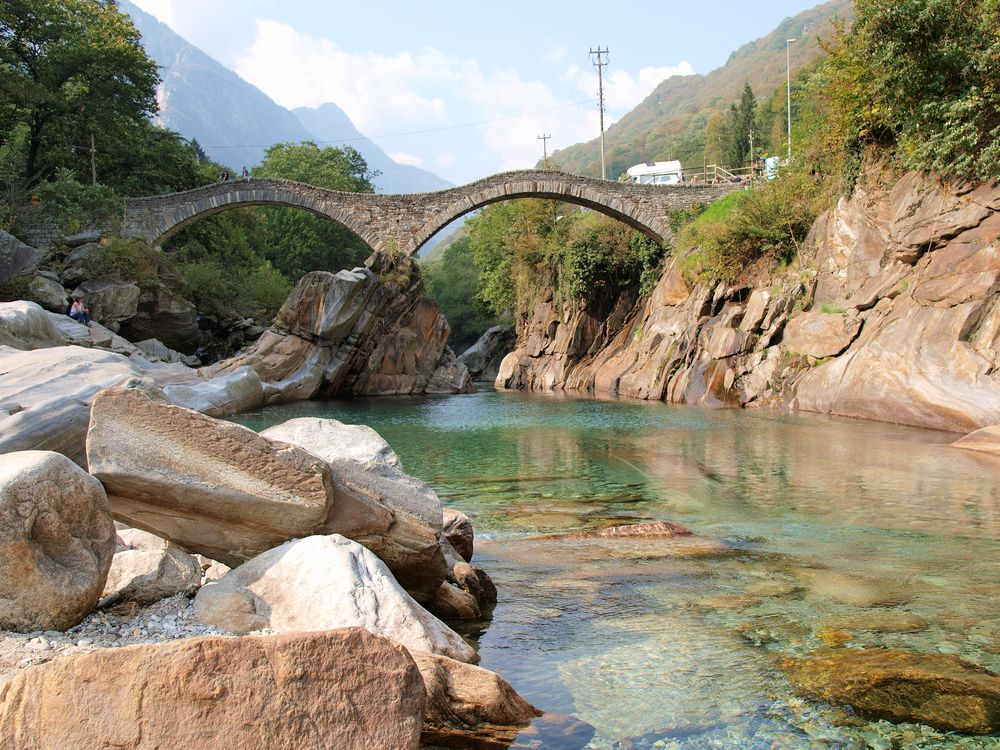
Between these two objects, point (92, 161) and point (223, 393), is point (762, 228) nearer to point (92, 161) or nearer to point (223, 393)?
point (223, 393)

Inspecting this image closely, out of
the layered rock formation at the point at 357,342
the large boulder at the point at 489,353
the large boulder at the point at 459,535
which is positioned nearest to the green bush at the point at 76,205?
the layered rock formation at the point at 357,342

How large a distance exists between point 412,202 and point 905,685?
36.5 metres

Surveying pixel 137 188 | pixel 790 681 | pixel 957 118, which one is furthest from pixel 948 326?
pixel 137 188

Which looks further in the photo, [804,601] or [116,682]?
[804,601]

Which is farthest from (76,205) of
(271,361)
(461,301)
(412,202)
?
(461,301)

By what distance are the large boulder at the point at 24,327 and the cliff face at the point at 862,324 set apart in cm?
1351

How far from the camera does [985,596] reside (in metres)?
5.54

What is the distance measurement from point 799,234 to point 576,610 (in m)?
22.3

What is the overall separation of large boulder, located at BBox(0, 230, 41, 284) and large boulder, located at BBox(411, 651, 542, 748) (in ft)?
79.3

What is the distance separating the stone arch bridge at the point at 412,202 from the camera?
124ft

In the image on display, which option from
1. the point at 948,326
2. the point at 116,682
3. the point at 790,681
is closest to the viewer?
the point at 116,682

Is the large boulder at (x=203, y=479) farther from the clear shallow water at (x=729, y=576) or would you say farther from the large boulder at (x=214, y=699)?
the large boulder at (x=214, y=699)

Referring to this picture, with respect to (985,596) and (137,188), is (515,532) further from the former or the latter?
(137,188)

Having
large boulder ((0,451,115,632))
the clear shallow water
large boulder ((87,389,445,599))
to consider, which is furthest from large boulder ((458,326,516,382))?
large boulder ((0,451,115,632))
